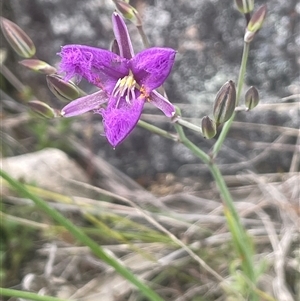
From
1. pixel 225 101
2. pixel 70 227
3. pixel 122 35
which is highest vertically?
pixel 122 35

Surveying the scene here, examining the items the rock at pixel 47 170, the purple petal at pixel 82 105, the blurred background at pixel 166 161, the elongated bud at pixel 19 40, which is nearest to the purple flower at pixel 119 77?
the purple petal at pixel 82 105

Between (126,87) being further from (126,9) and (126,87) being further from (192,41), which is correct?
(192,41)

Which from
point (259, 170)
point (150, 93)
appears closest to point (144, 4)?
point (259, 170)

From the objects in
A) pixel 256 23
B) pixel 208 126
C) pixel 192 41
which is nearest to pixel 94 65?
pixel 208 126

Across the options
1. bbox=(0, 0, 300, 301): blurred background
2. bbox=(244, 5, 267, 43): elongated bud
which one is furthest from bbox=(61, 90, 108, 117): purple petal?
bbox=(0, 0, 300, 301): blurred background

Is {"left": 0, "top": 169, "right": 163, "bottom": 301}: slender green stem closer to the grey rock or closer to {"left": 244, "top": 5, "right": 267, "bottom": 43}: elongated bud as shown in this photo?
{"left": 244, "top": 5, "right": 267, "bottom": 43}: elongated bud

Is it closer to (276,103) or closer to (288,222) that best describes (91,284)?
(288,222)
